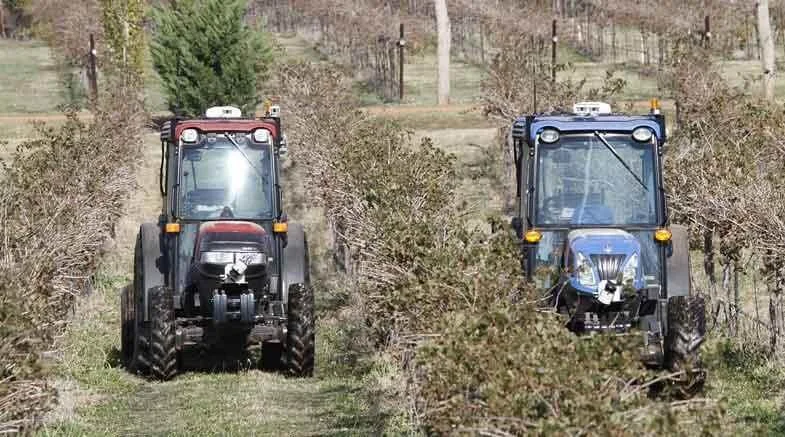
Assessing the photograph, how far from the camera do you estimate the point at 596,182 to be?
12164mm

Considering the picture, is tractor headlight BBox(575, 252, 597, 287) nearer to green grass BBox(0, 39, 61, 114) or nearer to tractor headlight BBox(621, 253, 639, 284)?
tractor headlight BBox(621, 253, 639, 284)

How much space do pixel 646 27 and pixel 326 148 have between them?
33.2 m

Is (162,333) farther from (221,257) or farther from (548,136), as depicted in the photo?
(548,136)

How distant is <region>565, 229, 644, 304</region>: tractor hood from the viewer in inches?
448

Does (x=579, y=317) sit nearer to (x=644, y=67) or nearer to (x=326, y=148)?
(x=326, y=148)

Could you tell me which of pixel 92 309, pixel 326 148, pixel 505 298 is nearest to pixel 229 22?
pixel 326 148

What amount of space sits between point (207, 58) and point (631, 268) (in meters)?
25.7

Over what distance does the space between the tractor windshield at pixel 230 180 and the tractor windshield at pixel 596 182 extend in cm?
265

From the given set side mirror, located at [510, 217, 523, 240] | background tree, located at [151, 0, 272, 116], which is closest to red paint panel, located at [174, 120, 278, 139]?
side mirror, located at [510, 217, 523, 240]

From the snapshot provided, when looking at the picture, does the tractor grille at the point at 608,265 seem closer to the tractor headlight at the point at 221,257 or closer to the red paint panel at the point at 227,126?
the tractor headlight at the point at 221,257

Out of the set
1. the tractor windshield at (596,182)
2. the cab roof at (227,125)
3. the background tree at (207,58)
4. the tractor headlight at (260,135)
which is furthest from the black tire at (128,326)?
the background tree at (207,58)

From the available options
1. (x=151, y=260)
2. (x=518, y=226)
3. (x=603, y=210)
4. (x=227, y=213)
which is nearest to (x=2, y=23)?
(x=151, y=260)

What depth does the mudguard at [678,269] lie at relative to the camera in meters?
12.2

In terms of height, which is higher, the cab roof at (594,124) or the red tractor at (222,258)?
the cab roof at (594,124)
